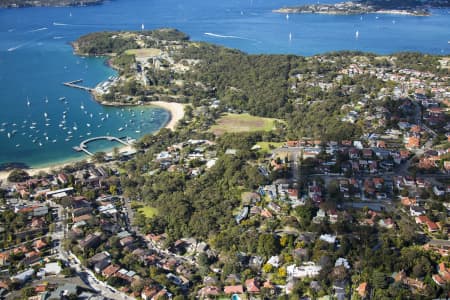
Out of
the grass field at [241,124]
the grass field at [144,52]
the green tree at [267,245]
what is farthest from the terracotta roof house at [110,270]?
the grass field at [144,52]

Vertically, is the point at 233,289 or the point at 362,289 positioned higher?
the point at 362,289

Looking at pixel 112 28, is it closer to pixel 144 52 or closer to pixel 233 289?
pixel 144 52

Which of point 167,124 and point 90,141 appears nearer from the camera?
point 90,141

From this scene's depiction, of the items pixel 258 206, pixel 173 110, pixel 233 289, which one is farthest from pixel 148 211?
pixel 173 110

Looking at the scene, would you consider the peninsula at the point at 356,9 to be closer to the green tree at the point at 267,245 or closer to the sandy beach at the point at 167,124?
the sandy beach at the point at 167,124

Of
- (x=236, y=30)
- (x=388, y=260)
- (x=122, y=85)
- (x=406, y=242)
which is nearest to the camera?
(x=388, y=260)

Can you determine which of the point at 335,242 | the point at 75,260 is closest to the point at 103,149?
the point at 75,260

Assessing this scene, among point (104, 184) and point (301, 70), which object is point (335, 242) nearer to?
point (104, 184)
